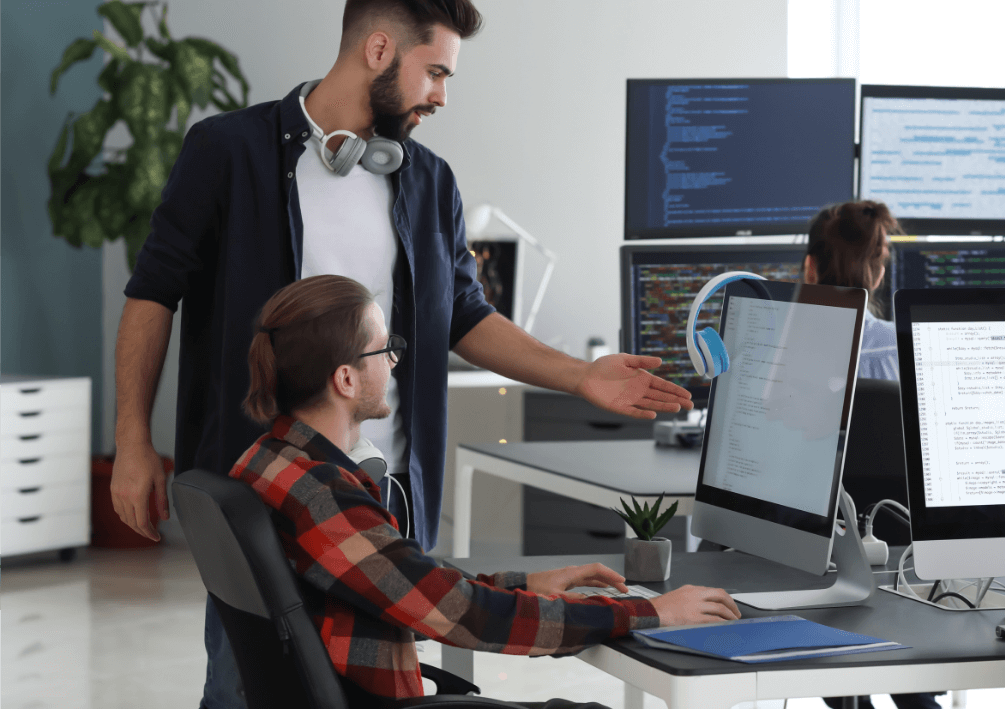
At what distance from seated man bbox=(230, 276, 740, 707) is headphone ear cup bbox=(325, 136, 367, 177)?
533 mm

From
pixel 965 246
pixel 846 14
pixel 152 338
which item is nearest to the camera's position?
pixel 152 338

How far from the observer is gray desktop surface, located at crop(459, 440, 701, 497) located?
239cm

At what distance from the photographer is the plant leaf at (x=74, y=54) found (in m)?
4.85

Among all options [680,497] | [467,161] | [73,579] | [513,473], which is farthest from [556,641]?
[467,161]

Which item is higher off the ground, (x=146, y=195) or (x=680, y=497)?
(x=146, y=195)

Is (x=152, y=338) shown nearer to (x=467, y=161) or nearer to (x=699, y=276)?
(x=699, y=276)

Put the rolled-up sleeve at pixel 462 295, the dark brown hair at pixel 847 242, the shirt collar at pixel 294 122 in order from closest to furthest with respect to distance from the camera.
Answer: the shirt collar at pixel 294 122
the rolled-up sleeve at pixel 462 295
the dark brown hair at pixel 847 242

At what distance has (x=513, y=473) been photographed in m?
2.77

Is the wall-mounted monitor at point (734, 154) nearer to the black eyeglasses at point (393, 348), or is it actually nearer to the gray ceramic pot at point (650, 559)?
the gray ceramic pot at point (650, 559)

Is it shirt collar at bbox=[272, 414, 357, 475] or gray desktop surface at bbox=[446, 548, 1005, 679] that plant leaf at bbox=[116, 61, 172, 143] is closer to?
gray desktop surface at bbox=[446, 548, 1005, 679]

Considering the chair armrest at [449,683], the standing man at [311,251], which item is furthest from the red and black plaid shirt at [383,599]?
the standing man at [311,251]

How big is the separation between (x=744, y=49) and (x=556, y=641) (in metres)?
4.64

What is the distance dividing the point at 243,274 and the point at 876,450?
1271 millimetres

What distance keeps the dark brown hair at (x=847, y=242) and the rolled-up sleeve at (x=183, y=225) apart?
1384 mm
